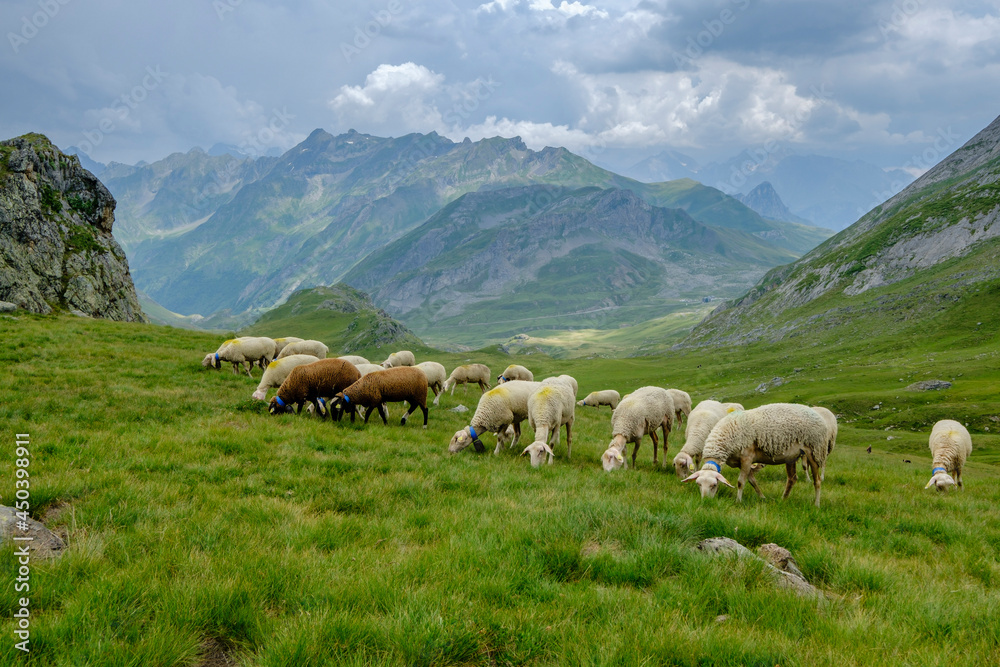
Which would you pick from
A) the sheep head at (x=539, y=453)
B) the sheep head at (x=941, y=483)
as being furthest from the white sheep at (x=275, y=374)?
the sheep head at (x=941, y=483)

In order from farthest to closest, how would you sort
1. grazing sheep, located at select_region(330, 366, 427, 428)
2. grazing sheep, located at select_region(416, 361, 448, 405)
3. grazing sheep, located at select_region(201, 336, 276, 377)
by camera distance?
grazing sheep, located at select_region(416, 361, 448, 405)
grazing sheep, located at select_region(201, 336, 276, 377)
grazing sheep, located at select_region(330, 366, 427, 428)

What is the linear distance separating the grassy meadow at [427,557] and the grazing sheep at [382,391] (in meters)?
1.79

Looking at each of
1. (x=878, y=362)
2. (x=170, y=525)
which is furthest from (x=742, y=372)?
(x=170, y=525)

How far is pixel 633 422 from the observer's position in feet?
52.8

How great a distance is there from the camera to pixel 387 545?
7.41 metres

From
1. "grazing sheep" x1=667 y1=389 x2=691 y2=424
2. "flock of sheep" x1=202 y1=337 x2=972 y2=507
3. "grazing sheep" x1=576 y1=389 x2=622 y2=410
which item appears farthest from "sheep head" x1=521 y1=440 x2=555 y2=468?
"grazing sheep" x1=576 y1=389 x2=622 y2=410

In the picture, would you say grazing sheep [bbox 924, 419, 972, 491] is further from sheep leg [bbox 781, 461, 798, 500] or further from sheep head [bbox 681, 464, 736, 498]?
sheep head [bbox 681, 464, 736, 498]

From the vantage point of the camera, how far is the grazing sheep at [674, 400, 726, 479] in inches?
546

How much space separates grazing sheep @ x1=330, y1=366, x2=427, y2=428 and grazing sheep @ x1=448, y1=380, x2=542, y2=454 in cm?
295

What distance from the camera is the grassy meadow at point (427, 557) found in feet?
15.5

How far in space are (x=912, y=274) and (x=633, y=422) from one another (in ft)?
637

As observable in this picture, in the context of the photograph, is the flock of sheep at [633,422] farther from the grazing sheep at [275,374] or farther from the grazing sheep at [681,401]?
the grazing sheep at [681,401]

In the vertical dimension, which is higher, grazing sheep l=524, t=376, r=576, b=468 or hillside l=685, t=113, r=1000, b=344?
hillside l=685, t=113, r=1000, b=344

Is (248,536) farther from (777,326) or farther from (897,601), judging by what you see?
(777,326)
